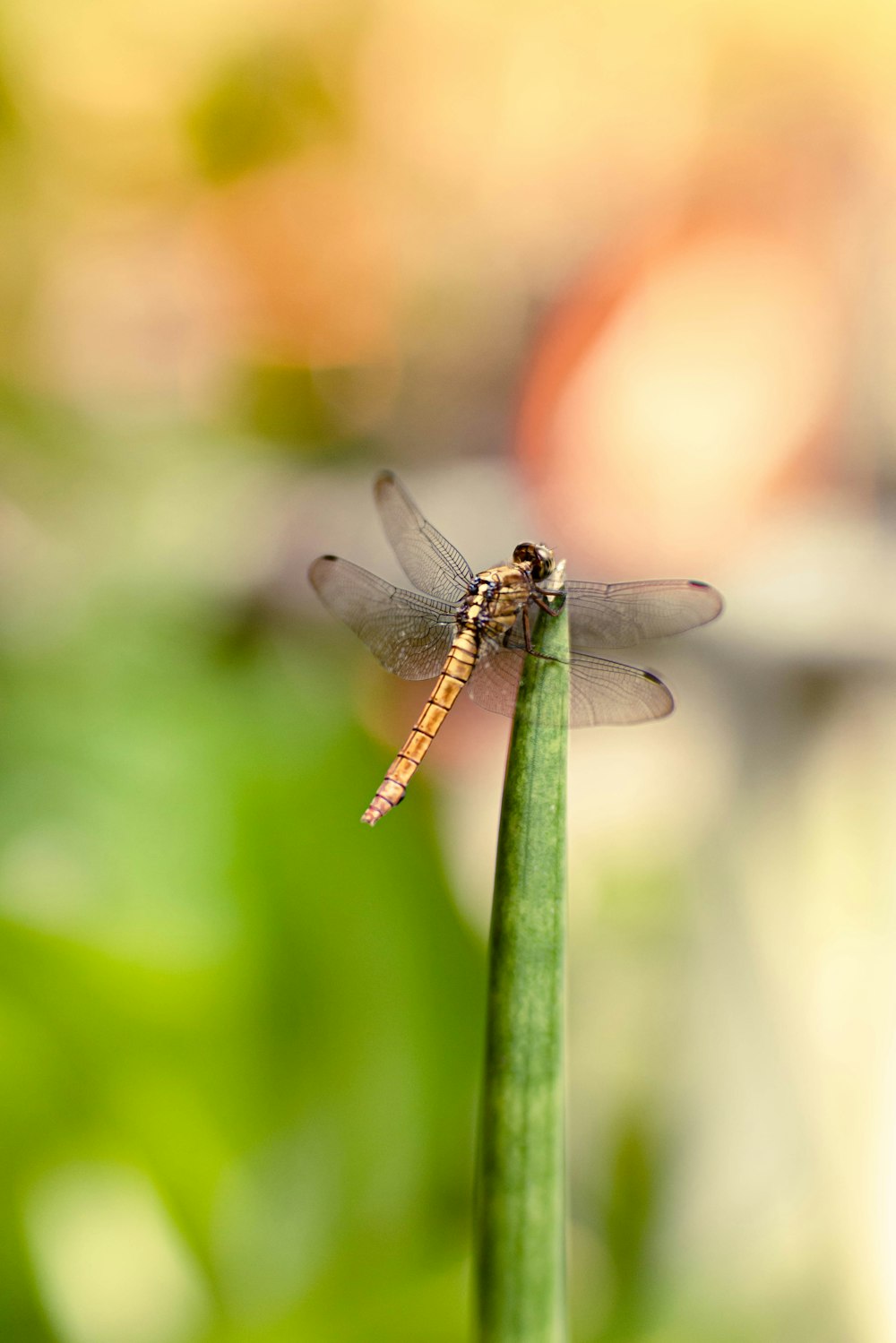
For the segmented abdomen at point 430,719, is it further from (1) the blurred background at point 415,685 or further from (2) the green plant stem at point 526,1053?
(2) the green plant stem at point 526,1053

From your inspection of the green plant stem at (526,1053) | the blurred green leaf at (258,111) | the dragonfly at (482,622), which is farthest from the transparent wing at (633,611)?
the blurred green leaf at (258,111)

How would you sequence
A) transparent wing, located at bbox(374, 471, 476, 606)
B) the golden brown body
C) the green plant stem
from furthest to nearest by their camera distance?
transparent wing, located at bbox(374, 471, 476, 606) → the golden brown body → the green plant stem

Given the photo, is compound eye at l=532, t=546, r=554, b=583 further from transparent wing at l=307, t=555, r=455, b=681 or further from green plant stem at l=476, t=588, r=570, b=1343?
green plant stem at l=476, t=588, r=570, b=1343

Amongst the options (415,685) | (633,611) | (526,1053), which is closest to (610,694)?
(633,611)

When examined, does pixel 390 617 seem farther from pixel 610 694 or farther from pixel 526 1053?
pixel 526 1053

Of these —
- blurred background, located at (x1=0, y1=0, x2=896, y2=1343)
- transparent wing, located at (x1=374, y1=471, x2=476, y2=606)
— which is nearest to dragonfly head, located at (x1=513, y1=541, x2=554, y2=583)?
transparent wing, located at (x1=374, y1=471, x2=476, y2=606)

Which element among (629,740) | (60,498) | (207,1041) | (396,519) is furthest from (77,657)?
(629,740)

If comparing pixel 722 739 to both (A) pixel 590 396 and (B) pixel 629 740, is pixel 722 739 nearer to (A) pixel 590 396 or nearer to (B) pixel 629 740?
(B) pixel 629 740
